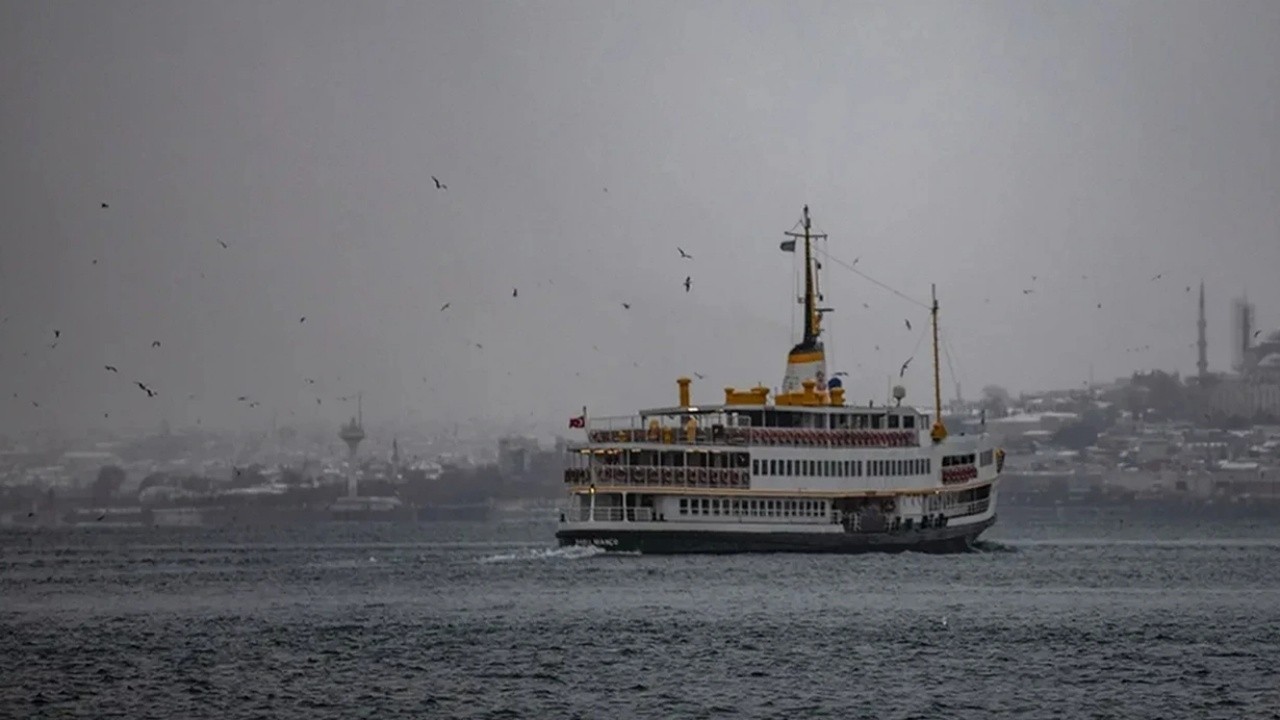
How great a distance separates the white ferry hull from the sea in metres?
0.90

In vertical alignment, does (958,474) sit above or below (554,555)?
above

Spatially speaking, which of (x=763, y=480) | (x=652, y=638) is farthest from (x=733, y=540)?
(x=652, y=638)

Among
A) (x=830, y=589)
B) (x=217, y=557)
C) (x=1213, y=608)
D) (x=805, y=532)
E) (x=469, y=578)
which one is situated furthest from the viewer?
(x=217, y=557)

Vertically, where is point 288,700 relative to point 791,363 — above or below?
below

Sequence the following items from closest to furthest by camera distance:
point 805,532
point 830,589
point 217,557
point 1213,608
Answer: point 1213,608
point 830,589
point 805,532
point 217,557

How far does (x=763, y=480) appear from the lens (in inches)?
3671

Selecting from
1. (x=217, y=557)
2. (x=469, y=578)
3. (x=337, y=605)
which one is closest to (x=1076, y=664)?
(x=337, y=605)

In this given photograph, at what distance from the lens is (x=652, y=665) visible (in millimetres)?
56688

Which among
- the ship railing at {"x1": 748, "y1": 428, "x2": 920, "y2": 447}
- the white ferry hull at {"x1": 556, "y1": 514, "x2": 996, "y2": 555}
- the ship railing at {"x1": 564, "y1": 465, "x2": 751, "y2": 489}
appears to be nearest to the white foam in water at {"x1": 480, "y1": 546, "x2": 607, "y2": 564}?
the white ferry hull at {"x1": 556, "y1": 514, "x2": 996, "y2": 555}

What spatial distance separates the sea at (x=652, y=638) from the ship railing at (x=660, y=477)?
11.1 ft

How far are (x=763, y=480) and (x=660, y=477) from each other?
461 centimetres

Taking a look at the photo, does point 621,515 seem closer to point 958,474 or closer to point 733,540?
point 733,540

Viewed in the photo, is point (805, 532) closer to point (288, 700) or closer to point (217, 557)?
point (217, 557)

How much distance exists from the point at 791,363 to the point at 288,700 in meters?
57.3
